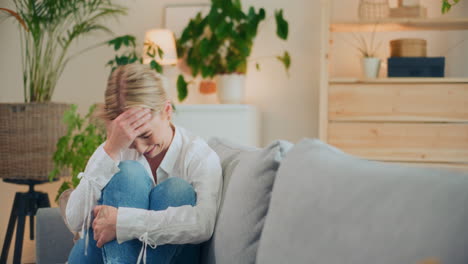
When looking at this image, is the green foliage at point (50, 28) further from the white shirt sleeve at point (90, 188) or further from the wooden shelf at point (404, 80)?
the white shirt sleeve at point (90, 188)

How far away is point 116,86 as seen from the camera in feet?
5.14

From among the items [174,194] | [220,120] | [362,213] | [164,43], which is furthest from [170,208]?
[164,43]

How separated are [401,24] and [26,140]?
2.40 metres

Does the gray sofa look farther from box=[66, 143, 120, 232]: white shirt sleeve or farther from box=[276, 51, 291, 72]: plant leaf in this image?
box=[276, 51, 291, 72]: plant leaf

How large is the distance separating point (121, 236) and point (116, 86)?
438 millimetres

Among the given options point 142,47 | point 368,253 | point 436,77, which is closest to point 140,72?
point 368,253

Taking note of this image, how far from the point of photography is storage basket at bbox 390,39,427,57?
3.25 meters

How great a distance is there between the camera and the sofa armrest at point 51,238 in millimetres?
1814

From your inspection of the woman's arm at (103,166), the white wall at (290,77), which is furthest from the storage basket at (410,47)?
the woman's arm at (103,166)

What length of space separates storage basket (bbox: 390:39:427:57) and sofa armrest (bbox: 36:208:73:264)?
2274 mm

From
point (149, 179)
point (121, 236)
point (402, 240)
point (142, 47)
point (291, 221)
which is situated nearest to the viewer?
point (402, 240)

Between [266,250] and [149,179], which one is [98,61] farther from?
[266,250]

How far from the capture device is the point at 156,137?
1638mm

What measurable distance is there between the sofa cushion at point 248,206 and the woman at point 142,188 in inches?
4.4
